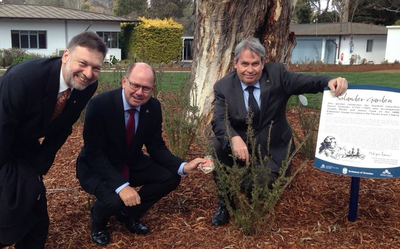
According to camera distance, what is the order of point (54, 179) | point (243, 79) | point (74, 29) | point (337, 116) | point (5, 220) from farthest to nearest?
point (74, 29) → point (54, 179) → point (243, 79) → point (337, 116) → point (5, 220)

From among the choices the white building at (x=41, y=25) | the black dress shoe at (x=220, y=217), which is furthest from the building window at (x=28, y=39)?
the black dress shoe at (x=220, y=217)

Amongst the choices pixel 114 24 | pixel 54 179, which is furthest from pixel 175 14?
Result: pixel 54 179

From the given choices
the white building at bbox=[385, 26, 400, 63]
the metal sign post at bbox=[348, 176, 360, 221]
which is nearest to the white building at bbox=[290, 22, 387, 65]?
the white building at bbox=[385, 26, 400, 63]

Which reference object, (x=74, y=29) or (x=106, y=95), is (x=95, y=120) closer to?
(x=106, y=95)

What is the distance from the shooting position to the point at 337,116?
10.5 ft

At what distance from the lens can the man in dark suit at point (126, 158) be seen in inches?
127

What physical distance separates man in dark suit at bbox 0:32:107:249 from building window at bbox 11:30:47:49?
29009 millimetres

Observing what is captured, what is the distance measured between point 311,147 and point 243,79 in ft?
5.13

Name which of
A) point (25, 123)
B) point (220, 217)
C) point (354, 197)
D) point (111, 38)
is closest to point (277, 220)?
point (220, 217)

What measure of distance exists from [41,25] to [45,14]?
83 centimetres

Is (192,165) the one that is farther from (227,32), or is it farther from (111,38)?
(111,38)

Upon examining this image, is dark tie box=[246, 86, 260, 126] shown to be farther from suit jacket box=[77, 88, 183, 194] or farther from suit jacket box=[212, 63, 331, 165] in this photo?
suit jacket box=[77, 88, 183, 194]

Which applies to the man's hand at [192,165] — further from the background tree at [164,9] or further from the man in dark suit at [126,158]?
the background tree at [164,9]

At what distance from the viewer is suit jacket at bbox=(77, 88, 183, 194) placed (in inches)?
128
